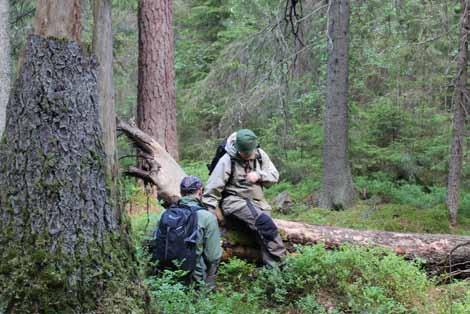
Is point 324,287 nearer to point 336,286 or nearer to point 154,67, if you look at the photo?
point 336,286

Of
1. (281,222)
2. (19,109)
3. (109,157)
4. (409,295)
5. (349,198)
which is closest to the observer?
(19,109)

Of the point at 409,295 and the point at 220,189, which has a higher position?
the point at 220,189

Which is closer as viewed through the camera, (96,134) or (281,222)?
(96,134)

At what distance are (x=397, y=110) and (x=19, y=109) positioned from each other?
1181 centimetres

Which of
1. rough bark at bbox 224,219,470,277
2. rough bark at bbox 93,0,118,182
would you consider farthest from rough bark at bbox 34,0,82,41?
rough bark at bbox 224,219,470,277

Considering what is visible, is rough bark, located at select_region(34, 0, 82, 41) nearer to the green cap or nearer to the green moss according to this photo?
the green moss

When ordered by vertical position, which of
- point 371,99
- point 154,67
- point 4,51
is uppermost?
point 4,51

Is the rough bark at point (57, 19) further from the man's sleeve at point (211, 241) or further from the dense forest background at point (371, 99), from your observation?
the dense forest background at point (371, 99)

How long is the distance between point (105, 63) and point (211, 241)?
245 cm

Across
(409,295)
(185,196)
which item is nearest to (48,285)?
(185,196)

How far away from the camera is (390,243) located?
23.2 feet

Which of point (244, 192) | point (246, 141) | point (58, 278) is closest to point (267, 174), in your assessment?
point (244, 192)

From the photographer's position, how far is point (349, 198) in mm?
13250

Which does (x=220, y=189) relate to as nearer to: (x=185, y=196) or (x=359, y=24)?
(x=185, y=196)
